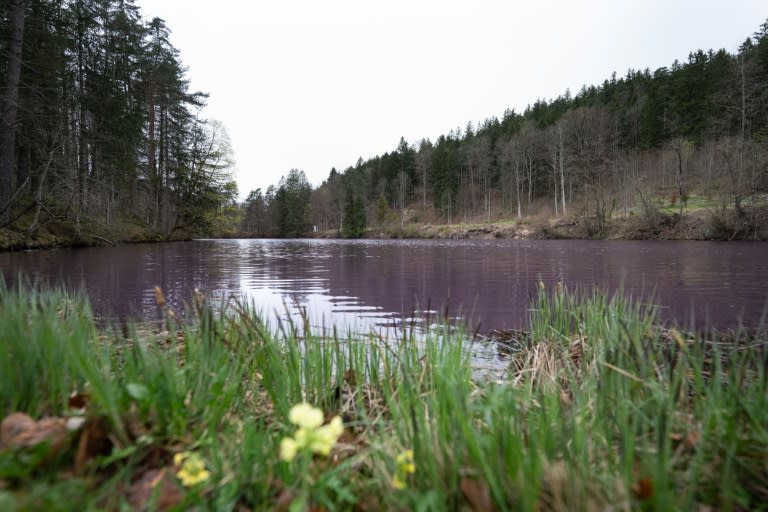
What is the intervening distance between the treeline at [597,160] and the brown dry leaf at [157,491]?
1424 inches

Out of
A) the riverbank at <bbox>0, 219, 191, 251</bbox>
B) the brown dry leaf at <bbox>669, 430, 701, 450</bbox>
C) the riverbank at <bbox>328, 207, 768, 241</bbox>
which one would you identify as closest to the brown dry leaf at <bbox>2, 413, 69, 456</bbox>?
the brown dry leaf at <bbox>669, 430, 701, 450</bbox>

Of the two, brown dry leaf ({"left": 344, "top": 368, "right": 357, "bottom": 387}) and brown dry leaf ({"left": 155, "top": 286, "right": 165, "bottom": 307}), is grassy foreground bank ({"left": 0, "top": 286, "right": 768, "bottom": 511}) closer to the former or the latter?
brown dry leaf ({"left": 155, "top": 286, "right": 165, "bottom": 307})

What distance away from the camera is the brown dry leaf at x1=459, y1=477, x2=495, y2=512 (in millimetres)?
1073

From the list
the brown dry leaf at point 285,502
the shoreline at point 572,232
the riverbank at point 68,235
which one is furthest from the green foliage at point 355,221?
the brown dry leaf at point 285,502

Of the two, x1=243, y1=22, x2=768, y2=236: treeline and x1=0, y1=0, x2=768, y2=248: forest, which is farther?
x1=243, y1=22, x2=768, y2=236: treeline

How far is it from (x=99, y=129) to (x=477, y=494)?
2469cm

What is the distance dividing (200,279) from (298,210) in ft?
251

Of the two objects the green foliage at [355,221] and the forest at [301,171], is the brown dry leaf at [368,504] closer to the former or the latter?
the forest at [301,171]

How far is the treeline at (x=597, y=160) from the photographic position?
1367 inches

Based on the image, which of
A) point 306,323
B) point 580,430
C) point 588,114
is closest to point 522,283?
point 306,323

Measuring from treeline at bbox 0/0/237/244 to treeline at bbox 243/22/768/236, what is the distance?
35.3m

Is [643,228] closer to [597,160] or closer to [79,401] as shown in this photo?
[597,160]

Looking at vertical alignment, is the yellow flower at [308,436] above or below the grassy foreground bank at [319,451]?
above

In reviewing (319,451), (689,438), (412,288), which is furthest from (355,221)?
(319,451)
